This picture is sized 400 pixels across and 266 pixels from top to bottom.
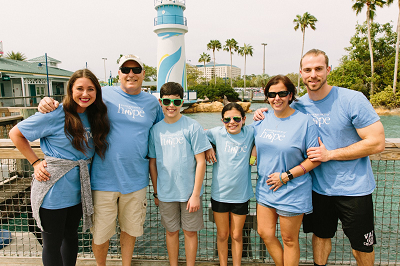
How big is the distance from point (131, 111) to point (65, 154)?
2.30 ft

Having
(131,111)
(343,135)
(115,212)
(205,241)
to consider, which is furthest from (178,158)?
(343,135)

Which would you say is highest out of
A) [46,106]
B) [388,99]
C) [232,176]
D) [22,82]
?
[22,82]

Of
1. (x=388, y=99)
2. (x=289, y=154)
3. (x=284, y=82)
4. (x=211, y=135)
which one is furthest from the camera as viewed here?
(x=388, y=99)

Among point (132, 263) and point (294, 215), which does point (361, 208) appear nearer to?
point (294, 215)

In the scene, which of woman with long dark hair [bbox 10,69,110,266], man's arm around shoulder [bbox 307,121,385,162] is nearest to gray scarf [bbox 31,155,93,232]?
woman with long dark hair [bbox 10,69,110,266]

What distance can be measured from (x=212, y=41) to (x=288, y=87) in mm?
65028

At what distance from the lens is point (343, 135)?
234 centimetres

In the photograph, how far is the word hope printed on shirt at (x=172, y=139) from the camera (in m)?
2.49

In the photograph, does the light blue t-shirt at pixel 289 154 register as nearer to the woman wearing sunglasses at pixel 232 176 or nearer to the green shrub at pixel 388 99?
the woman wearing sunglasses at pixel 232 176

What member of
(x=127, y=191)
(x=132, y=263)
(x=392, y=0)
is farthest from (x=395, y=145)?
(x=392, y=0)

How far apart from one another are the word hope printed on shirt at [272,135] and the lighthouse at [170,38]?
25786 mm

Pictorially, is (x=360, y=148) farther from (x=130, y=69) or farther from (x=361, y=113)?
(x=130, y=69)

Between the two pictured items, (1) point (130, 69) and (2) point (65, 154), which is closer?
(2) point (65, 154)

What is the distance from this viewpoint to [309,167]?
2.30 m
